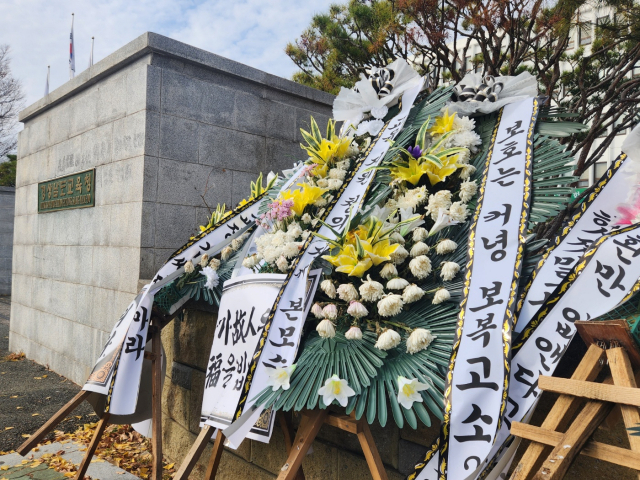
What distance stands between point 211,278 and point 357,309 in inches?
51.4

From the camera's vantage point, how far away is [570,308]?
4.99 feet

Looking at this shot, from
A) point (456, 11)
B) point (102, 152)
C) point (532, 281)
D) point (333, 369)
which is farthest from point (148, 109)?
point (456, 11)

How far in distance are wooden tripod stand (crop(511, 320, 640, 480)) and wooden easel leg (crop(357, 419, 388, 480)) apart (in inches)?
22.1

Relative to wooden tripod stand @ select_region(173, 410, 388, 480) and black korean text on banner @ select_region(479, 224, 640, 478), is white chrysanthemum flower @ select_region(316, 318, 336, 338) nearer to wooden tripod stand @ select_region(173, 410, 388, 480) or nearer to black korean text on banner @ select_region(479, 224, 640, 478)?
wooden tripod stand @ select_region(173, 410, 388, 480)

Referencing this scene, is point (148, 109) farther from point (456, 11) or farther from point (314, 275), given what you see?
point (456, 11)

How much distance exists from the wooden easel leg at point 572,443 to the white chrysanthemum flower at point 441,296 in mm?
684

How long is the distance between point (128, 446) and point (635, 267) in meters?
3.59

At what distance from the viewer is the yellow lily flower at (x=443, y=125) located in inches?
101

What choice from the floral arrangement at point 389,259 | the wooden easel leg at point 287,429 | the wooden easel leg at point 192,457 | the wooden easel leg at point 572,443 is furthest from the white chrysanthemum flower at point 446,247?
the wooden easel leg at point 192,457

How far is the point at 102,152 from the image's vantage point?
4.68 m

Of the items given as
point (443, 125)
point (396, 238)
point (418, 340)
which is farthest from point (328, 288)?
point (443, 125)

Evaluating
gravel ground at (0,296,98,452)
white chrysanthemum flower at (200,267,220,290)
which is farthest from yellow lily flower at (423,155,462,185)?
gravel ground at (0,296,98,452)

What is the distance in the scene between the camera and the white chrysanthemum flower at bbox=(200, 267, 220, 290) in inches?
115

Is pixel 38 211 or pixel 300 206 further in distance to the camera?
pixel 38 211
